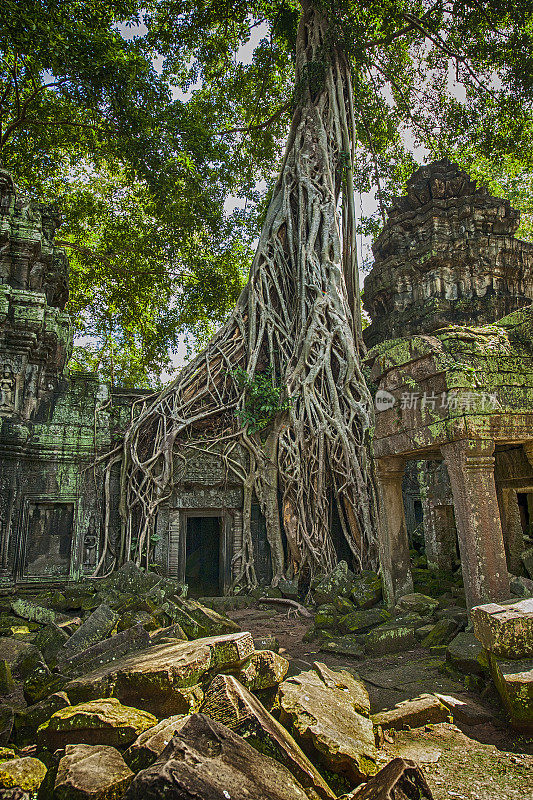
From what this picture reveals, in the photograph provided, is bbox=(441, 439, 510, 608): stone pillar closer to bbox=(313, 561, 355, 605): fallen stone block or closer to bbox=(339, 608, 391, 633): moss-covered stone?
bbox=(339, 608, 391, 633): moss-covered stone

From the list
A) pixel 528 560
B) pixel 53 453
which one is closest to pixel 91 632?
pixel 53 453

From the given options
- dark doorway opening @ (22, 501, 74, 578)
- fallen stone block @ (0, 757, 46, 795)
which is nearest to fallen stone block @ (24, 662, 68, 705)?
fallen stone block @ (0, 757, 46, 795)

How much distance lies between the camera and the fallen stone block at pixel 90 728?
82.6 inches

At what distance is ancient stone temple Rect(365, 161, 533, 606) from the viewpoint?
368 cm

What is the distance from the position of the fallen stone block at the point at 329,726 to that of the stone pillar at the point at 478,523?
4.72ft

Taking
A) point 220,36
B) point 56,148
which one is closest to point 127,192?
point 56,148

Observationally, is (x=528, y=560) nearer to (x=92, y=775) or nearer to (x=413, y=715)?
(x=413, y=715)

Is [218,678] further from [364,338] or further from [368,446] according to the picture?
[364,338]

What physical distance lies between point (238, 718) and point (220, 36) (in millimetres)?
12015

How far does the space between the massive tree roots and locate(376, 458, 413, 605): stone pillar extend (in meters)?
1.49

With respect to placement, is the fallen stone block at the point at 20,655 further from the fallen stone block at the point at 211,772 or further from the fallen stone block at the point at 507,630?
the fallen stone block at the point at 507,630

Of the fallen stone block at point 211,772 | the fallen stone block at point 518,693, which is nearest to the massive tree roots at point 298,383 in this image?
the fallen stone block at point 518,693

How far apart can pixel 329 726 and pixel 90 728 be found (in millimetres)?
1057

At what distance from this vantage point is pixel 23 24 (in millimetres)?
5781
